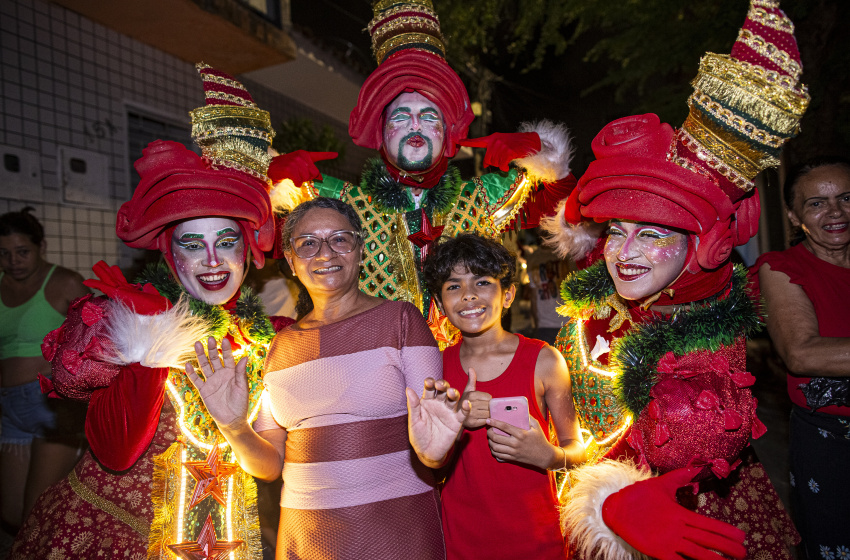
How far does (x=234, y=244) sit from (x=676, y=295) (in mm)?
1712

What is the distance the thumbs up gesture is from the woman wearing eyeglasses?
0.11 m

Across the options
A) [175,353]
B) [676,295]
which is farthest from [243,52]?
[676,295]

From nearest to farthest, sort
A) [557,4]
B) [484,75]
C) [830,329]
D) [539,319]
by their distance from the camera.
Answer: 1. [830,329]
2. [539,319]
3. [557,4]
4. [484,75]

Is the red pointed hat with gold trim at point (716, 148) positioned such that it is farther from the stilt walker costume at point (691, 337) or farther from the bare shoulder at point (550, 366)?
the bare shoulder at point (550, 366)

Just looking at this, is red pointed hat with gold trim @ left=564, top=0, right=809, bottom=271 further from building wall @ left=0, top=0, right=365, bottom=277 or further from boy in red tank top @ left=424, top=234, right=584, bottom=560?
building wall @ left=0, top=0, right=365, bottom=277

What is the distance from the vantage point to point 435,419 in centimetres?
160

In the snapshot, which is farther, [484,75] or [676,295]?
[484,75]

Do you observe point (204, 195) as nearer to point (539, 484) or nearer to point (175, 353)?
point (175, 353)

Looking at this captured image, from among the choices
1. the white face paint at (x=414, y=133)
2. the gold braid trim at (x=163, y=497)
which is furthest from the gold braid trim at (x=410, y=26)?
the gold braid trim at (x=163, y=497)

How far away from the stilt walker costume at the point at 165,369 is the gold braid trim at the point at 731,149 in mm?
1669

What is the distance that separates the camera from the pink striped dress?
68.6 inches

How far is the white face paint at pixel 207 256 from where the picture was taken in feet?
7.00

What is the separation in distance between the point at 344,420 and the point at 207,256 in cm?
89

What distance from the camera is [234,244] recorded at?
2209 mm
